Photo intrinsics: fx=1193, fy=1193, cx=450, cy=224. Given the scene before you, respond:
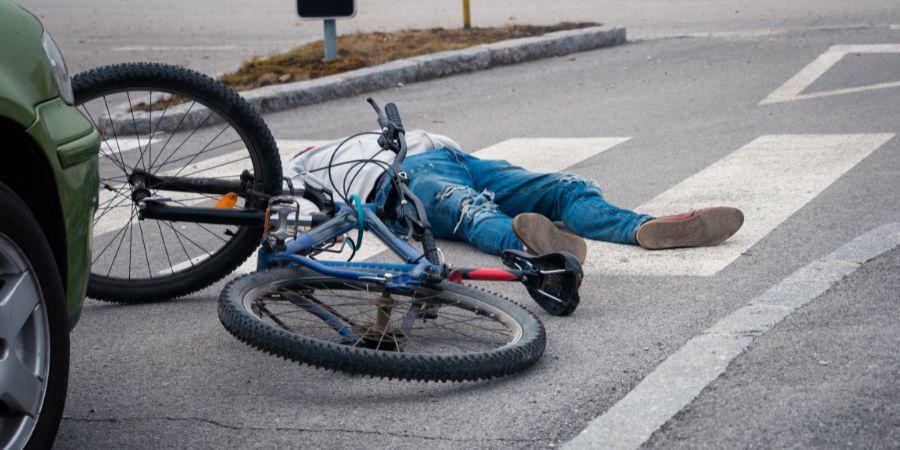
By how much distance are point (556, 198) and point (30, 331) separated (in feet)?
9.60

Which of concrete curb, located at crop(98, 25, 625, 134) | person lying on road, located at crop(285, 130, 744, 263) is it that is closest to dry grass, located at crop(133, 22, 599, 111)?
concrete curb, located at crop(98, 25, 625, 134)

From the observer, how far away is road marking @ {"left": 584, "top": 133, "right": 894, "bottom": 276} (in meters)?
4.90

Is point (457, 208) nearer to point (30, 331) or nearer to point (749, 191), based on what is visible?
point (749, 191)

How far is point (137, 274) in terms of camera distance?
4941 millimetres

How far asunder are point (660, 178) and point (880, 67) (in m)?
3.94

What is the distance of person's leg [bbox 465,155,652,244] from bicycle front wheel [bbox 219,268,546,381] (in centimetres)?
138

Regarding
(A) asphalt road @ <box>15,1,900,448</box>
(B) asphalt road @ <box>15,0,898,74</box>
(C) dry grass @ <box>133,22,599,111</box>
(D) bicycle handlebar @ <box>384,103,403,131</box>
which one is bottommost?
(B) asphalt road @ <box>15,0,898,74</box>

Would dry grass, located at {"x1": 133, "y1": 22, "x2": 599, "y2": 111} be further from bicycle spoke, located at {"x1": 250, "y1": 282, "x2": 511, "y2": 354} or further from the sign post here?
bicycle spoke, located at {"x1": 250, "y1": 282, "x2": 511, "y2": 354}

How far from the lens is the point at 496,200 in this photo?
17.7 ft

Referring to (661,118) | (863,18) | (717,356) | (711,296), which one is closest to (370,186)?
(711,296)

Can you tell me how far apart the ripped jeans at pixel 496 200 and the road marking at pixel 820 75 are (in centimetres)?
349

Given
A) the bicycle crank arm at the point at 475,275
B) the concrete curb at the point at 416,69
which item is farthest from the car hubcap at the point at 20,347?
the concrete curb at the point at 416,69

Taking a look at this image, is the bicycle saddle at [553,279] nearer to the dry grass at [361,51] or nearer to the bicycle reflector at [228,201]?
the bicycle reflector at [228,201]

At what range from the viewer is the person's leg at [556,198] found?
207 inches
